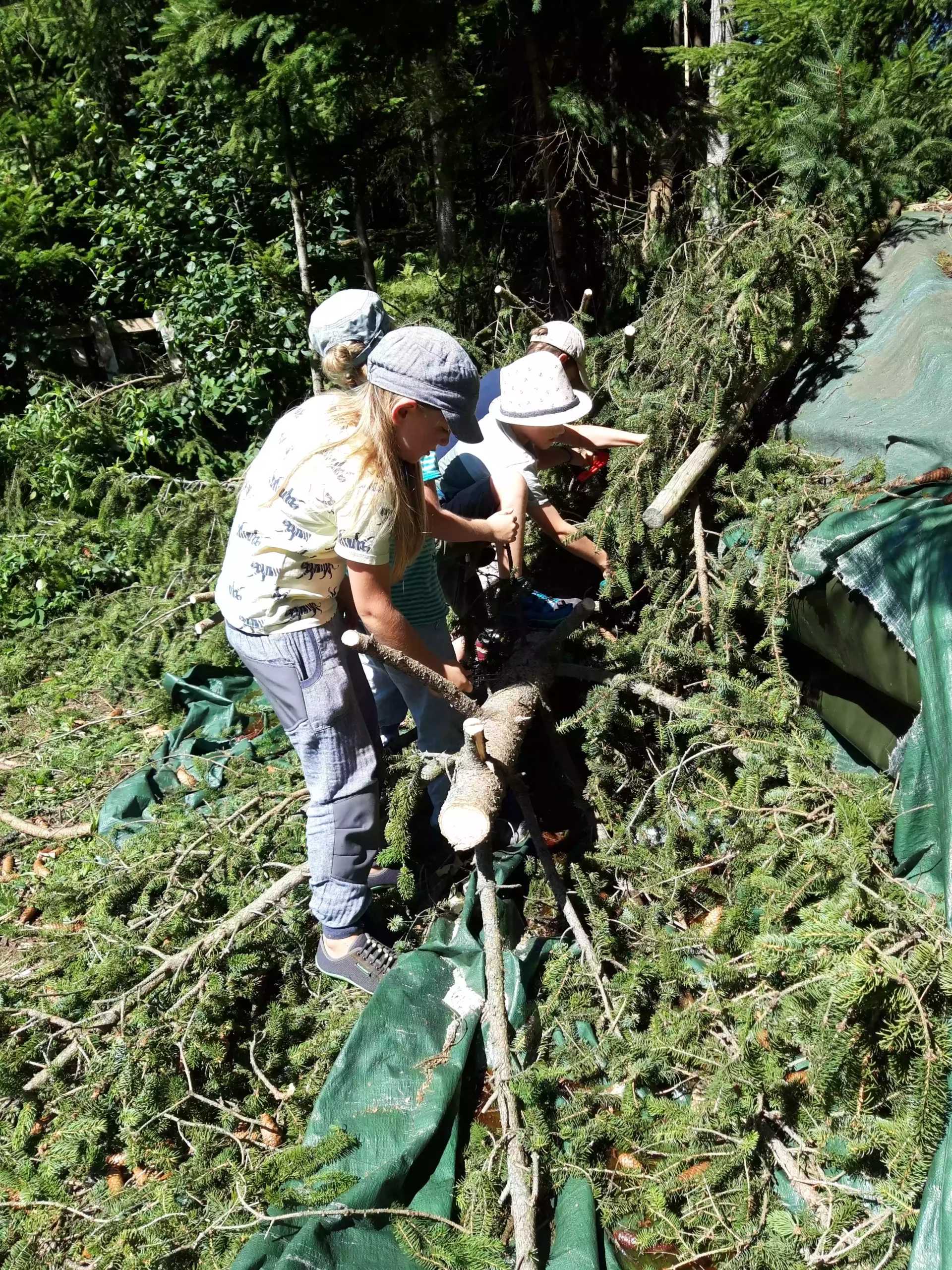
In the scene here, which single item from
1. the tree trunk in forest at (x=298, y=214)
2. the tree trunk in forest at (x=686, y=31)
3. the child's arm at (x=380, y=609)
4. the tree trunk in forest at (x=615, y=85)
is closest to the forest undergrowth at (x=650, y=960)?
the child's arm at (x=380, y=609)

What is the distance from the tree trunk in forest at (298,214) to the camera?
5309mm

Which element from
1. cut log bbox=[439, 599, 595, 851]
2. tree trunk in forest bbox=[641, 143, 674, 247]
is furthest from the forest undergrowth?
tree trunk in forest bbox=[641, 143, 674, 247]

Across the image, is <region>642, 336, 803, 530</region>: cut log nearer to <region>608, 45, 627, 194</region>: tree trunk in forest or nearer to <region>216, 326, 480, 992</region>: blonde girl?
<region>216, 326, 480, 992</region>: blonde girl

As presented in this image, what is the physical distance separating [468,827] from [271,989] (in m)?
1.04

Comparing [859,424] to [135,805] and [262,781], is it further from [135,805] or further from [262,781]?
[135,805]

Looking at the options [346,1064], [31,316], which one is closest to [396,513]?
[346,1064]

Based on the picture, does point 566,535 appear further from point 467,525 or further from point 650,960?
point 650,960

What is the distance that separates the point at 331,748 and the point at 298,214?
4.61 m

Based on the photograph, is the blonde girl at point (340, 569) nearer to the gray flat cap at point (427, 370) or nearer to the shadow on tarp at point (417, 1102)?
the gray flat cap at point (427, 370)

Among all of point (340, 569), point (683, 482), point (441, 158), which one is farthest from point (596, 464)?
point (441, 158)

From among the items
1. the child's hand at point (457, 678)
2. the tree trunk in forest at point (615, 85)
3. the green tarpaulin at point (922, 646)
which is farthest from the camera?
the tree trunk in forest at point (615, 85)

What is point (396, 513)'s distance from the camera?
2.18 metres

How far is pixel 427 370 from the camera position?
208 cm

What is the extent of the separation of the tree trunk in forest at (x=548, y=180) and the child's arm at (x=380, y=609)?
3.62 m
